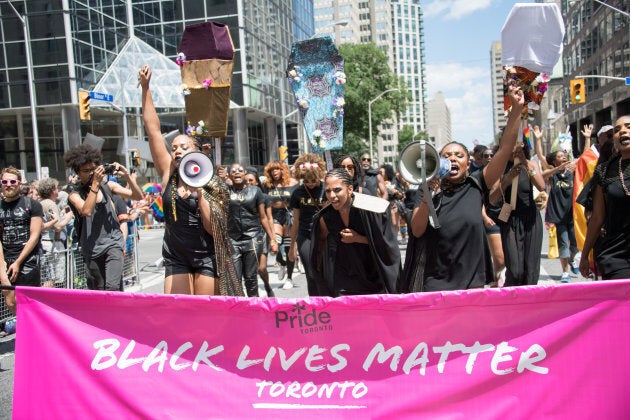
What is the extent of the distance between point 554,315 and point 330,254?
2.10m

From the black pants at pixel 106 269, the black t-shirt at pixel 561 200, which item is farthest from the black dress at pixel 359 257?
the black t-shirt at pixel 561 200

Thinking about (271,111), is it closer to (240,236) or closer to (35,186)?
(35,186)

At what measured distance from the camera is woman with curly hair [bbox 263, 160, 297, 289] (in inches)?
363

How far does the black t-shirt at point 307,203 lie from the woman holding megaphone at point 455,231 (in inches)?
105

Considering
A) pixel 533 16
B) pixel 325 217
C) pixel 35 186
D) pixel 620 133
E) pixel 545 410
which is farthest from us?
pixel 35 186

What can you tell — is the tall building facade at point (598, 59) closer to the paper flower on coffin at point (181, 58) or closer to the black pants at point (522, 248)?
the black pants at point (522, 248)

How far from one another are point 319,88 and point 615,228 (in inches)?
144

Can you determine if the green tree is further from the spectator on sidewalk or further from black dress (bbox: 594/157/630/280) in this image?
black dress (bbox: 594/157/630/280)

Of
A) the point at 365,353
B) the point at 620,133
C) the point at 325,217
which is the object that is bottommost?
the point at 365,353

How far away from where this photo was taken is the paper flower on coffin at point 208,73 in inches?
209

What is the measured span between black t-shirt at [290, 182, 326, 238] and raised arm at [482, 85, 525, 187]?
2818 millimetres

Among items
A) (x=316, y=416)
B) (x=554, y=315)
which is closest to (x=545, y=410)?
(x=554, y=315)

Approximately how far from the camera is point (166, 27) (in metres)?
36.1

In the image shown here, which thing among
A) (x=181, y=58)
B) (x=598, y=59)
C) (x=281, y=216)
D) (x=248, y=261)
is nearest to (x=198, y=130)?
(x=181, y=58)
